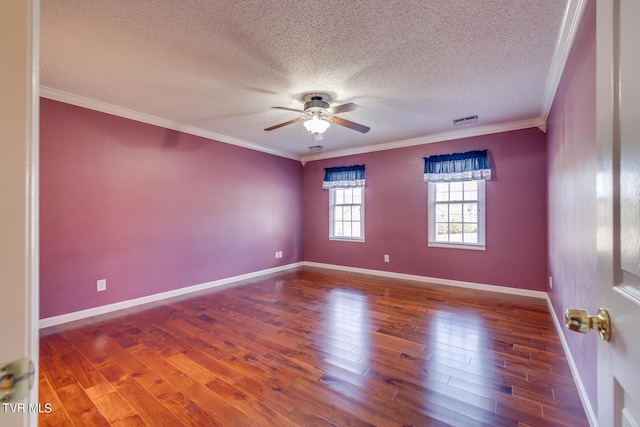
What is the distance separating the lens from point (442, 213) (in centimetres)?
460

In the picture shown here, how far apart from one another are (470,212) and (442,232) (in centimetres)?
52

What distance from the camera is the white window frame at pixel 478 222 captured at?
13.8ft

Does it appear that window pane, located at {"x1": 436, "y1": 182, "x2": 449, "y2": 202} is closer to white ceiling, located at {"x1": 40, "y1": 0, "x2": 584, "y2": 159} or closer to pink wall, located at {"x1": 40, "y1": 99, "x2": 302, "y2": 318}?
white ceiling, located at {"x1": 40, "y1": 0, "x2": 584, "y2": 159}

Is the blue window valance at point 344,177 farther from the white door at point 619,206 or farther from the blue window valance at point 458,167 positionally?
the white door at point 619,206

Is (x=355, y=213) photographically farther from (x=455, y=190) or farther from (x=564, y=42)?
(x=564, y=42)

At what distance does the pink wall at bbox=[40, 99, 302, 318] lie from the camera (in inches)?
116

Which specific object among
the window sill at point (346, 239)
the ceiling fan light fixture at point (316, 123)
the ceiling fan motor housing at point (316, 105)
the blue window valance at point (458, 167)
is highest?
the ceiling fan motor housing at point (316, 105)

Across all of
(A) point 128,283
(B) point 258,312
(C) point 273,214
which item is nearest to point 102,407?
(B) point 258,312

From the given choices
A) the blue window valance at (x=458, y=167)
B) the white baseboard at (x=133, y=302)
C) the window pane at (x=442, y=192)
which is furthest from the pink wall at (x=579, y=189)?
the white baseboard at (x=133, y=302)

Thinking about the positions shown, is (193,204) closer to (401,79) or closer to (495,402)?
(401,79)

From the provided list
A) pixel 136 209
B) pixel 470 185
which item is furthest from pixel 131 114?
pixel 470 185

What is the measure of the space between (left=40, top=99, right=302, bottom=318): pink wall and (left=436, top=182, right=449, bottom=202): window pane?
10.1 feet

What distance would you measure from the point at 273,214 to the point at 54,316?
3.33 metres

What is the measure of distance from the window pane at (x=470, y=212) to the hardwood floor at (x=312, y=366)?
4.33 feet
